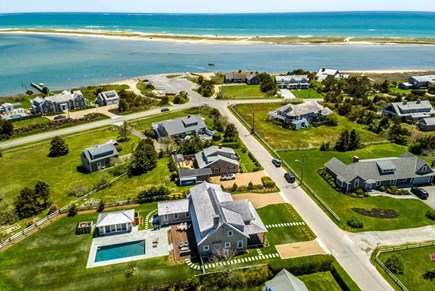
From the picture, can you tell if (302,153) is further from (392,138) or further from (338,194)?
(392,138)

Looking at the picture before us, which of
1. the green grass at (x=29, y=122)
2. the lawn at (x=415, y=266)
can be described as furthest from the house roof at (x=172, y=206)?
the green grass at (x=29, y=122)

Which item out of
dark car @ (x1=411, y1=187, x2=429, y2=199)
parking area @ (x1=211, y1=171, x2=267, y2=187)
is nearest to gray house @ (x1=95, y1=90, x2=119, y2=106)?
parking area @ (x1=211, y1=171, x2=267, y2=187)

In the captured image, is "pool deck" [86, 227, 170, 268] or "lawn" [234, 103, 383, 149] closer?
"pool deck" [86, 227, 170, 268]

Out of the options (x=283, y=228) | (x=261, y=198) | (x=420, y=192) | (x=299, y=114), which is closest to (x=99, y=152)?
(x=261, y=198)

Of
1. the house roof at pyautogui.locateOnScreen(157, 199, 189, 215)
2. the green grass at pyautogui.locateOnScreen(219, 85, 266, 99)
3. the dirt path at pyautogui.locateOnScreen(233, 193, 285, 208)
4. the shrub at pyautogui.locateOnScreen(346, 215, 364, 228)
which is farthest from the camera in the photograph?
the green grass at pyautogui.locateOnScreen(219, 85, 266, 99)

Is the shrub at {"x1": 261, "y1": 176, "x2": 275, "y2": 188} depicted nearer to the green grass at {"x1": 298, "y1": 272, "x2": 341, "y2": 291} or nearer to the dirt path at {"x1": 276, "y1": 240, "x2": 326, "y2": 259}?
the dirt path at {"x1": 276, "y1": 240, "x2": 326, "y2": 259}

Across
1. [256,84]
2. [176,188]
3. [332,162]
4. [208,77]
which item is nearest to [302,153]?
[332,162]

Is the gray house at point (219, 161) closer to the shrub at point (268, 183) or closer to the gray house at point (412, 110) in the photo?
the shrub at point (268, 183)

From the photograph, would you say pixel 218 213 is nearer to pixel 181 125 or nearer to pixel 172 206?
pixel 172 206
